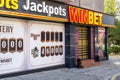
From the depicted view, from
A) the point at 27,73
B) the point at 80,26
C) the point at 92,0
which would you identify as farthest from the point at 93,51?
the point at 27,73

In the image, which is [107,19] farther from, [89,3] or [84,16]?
[84,16]

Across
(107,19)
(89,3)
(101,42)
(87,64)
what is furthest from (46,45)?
(107,19)

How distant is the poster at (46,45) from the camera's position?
49.5 ft

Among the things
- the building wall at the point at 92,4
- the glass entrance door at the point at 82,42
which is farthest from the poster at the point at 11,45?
the building wall at the point at 92,4

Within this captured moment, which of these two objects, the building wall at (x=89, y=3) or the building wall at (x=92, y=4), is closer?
the building wall at (x=89, y=3)

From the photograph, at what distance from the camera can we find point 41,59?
15.7 meters

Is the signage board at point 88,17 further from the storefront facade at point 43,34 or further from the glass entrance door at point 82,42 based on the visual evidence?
the glass entrance door at point 82,42

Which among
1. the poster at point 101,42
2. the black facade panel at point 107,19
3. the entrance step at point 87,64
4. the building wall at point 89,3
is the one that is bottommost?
the entrance step at point 87,64

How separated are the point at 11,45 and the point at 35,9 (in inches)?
79.2

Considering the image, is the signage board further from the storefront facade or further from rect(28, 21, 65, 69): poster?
rect(28, 21, 65, 69): poster

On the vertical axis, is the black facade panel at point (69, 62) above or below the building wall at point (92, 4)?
below

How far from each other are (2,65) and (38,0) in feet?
11.6

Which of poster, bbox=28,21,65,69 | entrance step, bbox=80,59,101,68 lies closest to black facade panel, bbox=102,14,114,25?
entrance step, bbox=80,59,101,68

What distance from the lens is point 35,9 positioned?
567 inches
